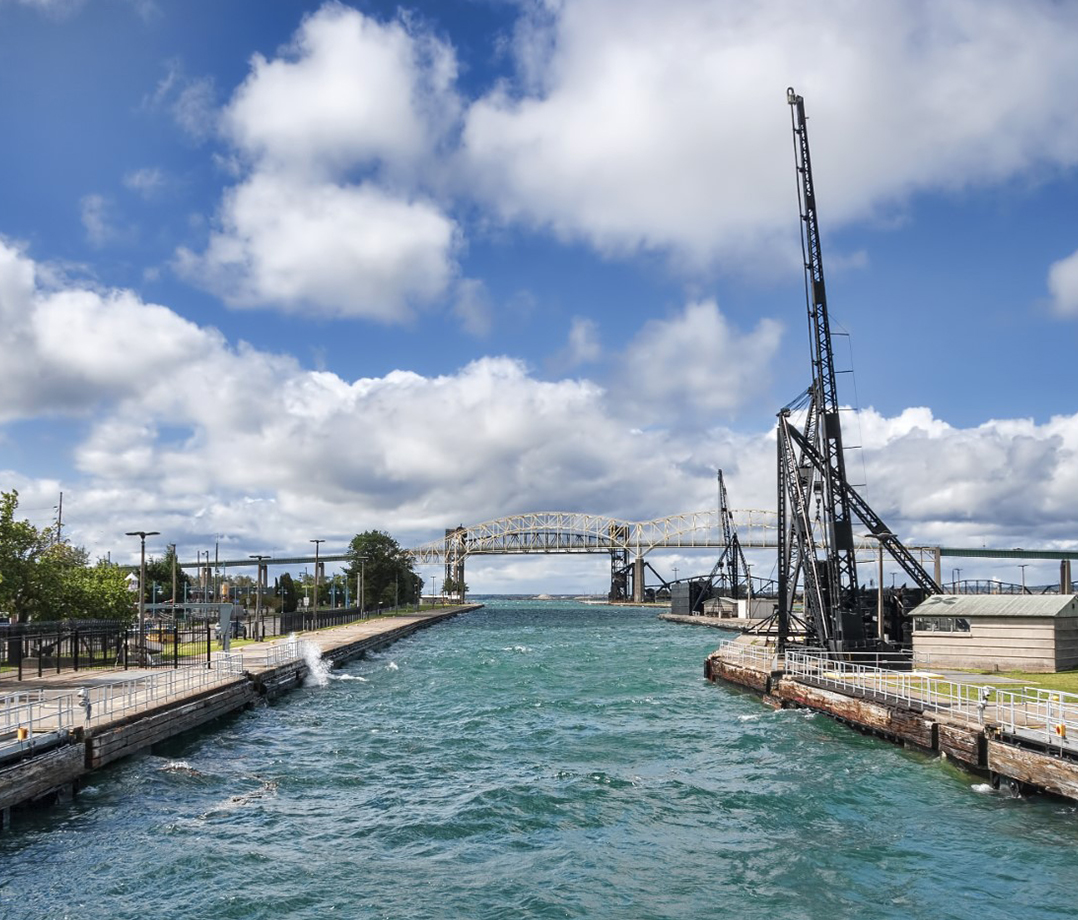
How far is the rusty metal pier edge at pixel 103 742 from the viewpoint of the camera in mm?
25031

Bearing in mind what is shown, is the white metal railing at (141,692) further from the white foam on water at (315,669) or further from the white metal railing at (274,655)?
the white foam on water at (315,669)

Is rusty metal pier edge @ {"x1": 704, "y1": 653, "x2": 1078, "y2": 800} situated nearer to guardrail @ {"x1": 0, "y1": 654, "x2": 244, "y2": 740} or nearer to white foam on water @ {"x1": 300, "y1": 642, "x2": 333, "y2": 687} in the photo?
guardrail @ {"x1": 0, "y1": 654, "x2": 244, "y2": 740}

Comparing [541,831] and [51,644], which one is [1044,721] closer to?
[541,831]

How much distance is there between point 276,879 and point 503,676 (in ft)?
144

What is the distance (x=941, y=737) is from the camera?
103 feet

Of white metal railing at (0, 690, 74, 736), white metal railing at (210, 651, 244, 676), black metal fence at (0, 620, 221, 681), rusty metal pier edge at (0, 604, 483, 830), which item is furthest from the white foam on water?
white metal railing at (0, 690, 74, 736)

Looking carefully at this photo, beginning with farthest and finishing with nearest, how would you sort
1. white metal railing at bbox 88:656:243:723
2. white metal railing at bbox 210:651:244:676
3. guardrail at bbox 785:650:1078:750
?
1. white metal railing at bbox 210:651:244:676
2. white metal railing at bbox 88:656:243:723
3. guardrail at bbox 785:650:1078:750

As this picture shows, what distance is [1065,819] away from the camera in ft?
78.9

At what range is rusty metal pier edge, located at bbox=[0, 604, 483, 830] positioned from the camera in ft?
82.1

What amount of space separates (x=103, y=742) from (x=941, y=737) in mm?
27661

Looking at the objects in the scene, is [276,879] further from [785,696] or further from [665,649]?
[665,649]

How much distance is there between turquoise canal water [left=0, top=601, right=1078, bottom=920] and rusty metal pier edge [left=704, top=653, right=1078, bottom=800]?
62cm

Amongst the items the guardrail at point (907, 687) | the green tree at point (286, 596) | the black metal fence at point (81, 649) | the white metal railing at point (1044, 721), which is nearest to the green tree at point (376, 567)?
the green tree at point (286, 596)

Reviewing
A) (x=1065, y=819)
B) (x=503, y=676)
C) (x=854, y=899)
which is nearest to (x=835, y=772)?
(x=1065, y=819)
